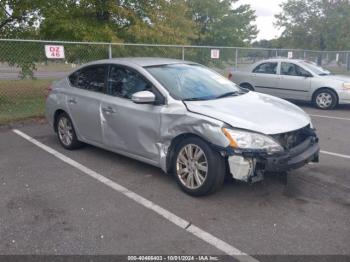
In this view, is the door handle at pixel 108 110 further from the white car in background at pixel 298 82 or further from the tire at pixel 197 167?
the white car in background at pixel 298 82

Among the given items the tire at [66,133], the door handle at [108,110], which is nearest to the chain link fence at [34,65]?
the tire at [66,133]

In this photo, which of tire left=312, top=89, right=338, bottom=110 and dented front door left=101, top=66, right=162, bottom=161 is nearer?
dented front door left=101, top=66, right=162, bottom=161

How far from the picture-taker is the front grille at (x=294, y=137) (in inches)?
152

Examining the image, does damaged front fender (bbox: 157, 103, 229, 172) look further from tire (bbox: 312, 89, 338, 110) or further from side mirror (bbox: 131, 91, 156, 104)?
tire (bbox: 312, 89, 338, 110)

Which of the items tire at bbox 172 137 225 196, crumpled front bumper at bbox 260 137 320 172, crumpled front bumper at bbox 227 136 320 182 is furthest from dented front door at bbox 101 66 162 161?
crumpled front bumper at bbox 260 137 320 172

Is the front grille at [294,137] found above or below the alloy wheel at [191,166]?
above

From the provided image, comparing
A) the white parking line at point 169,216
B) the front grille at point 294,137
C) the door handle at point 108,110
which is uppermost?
the door handle at point 108,110

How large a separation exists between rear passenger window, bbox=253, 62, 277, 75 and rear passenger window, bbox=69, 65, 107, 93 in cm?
694

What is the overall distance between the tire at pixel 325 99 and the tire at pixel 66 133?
285 inches

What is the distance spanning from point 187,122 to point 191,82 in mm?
961

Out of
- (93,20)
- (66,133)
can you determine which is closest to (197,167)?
(66,133)

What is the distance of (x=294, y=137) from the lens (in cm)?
405

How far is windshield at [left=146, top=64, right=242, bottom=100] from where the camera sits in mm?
4486

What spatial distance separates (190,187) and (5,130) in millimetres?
5095
